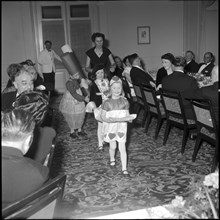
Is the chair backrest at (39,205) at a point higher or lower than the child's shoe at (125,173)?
higher

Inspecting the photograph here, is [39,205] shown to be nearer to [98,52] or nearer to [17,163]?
[17,163]

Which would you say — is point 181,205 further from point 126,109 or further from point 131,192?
point 126,109

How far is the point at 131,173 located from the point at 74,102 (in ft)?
5.41

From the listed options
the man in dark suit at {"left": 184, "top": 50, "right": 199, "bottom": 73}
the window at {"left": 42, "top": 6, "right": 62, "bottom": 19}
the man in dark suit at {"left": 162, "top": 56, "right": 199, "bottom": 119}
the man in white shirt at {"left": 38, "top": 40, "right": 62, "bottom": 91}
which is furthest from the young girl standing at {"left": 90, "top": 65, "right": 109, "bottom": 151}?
the window at {"left": 42, "top": 6, "right": 62, "bottom": 19}

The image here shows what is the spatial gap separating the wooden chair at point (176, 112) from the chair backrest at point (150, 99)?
1.08 feet

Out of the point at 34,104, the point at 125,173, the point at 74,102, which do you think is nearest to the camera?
the point at 34,104

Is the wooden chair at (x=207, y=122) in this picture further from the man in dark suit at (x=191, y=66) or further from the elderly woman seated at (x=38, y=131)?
the man in dark suit at (x=191, y=66)

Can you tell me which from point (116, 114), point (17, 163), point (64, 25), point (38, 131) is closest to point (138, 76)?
point (116, 114)

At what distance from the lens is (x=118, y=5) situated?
10273 mm

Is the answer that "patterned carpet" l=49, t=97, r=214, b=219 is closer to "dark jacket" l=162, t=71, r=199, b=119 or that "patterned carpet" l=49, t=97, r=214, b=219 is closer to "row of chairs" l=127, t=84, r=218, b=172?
"row of chairs" l=127, t=84, r=218, b=172

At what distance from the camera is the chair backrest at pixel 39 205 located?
1.37 metres

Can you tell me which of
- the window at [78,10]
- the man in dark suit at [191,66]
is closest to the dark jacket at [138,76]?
the man in dark suit at [191,66]

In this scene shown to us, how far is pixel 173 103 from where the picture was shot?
4.19 meters

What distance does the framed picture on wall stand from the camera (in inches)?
416
